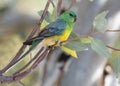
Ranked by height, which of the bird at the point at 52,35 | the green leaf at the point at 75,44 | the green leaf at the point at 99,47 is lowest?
the green leaf at the point at 99,47

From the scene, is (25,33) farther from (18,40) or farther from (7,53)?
(7,53)

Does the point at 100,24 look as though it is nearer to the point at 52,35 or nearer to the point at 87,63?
the point at 52,35

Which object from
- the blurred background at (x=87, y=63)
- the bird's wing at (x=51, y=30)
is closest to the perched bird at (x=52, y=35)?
the bird's wing at (x=51, y=30)

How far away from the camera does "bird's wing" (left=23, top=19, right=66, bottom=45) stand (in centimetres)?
60

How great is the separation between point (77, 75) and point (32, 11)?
916 millimetres

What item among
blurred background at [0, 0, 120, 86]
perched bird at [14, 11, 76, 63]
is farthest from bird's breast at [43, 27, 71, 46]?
blurred background at [0, 0, 120, 86]

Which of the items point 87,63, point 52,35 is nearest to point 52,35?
point 52,35

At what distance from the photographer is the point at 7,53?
2.82 metres

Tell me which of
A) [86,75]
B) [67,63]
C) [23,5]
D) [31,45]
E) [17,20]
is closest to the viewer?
[31,45]

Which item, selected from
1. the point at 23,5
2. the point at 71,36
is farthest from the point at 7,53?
the point at 71,36

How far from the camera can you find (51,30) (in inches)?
24.6

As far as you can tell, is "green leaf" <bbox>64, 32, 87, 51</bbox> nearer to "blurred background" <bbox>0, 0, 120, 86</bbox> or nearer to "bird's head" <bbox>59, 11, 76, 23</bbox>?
"bird's head" <bbox>59, 11, 76, 23</bbox>

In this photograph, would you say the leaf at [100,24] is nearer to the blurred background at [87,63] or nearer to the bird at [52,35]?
the bird at [52,35]

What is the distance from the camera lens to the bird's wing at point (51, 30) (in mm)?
598
